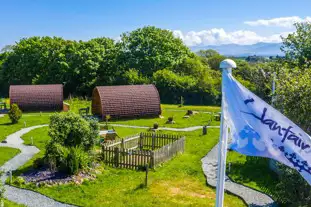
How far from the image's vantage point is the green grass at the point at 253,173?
58.2 ft

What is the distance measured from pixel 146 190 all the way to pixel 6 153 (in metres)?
10.6

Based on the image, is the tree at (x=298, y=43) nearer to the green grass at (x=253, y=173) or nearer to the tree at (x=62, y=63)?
the green grass at (x=253, y=173)

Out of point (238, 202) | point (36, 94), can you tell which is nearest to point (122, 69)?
point (36, 94)

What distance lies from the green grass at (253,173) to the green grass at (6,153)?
12.7 metres

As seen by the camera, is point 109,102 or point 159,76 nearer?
point 109,102

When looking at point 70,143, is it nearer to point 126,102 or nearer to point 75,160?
point 75,160

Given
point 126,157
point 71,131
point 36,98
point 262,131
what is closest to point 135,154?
point 126,157

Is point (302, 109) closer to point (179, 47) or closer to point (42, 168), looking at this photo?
point (42, 168)

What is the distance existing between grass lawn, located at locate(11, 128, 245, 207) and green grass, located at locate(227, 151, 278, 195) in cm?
178

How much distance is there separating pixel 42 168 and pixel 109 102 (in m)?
16.8

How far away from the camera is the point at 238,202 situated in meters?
15.6

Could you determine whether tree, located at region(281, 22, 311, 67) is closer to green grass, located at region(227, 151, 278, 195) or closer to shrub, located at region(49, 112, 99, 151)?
green grass, located at region(227, 151, 278, 195)

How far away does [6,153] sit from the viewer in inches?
895

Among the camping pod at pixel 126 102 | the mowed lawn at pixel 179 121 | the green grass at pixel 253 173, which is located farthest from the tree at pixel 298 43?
the green grass at pixel 253 173
